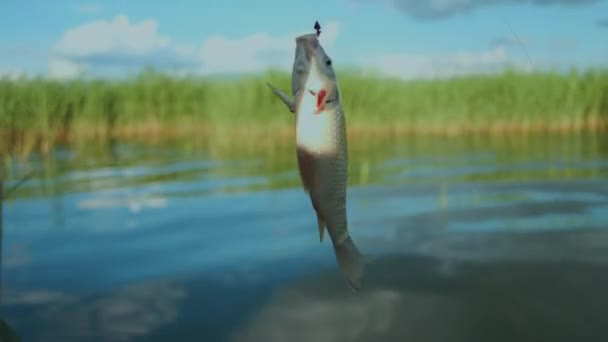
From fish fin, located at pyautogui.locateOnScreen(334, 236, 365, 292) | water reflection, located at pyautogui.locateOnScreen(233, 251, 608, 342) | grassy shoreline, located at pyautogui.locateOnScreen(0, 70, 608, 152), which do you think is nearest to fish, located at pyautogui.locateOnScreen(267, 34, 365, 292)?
fish fin, located at pyautogui.locateOnScreen(334, 236, 365, 292)

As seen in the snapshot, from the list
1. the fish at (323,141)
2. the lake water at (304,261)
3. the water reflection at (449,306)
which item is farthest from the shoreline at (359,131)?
the fish at (323,141)

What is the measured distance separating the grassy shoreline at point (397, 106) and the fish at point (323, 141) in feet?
55.9

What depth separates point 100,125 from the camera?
21969 millimetres

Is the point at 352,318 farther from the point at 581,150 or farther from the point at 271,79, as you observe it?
the point at 271,79

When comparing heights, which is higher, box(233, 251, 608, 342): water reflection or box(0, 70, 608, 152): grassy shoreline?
box(0, 70, 608, 152): grassy shoreline

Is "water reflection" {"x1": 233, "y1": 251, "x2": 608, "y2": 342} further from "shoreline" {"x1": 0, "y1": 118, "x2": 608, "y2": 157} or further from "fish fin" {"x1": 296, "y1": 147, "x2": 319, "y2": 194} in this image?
"shoreline" {"x1": 0, "y1": 118, "x2": 608, "y2": 157}

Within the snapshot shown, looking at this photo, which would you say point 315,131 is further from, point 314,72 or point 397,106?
point 397,106

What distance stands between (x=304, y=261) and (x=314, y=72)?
4.67m

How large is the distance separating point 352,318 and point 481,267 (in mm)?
1348

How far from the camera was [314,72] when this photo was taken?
72 cm

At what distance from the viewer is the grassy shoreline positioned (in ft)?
61.3

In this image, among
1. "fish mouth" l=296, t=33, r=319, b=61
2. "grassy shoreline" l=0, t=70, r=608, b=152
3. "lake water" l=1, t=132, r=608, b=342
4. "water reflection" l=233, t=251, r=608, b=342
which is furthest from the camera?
"grassy shoreline" l=0, t=70, r=608, b=152

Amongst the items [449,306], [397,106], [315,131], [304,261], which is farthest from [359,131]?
[315,131]

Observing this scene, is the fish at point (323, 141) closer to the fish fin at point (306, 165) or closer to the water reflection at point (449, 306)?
the fish fin at point (306, 165)
